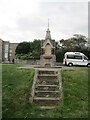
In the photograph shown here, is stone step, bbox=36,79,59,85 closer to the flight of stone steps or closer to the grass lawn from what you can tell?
the flight of stone steps

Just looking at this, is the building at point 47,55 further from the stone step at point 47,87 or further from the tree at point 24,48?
the tree at point 24,48

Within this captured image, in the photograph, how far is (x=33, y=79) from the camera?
12375 millimetres

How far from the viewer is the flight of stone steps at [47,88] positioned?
10352mm

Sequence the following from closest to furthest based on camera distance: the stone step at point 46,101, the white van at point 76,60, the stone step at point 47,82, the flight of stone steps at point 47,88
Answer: the stone step at point 46,101 < the flight of stone steps at point 47,88 < the stone step at point 47,82 < the white van at point 76,60

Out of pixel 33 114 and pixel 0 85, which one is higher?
pixel 0 85

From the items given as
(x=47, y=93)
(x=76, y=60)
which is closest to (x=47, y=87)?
(x=47, y=93)

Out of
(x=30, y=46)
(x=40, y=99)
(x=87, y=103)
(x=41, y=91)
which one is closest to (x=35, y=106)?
(x=40, y=99)

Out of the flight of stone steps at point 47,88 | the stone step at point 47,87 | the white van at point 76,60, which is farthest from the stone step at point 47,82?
the white van at point 76,60

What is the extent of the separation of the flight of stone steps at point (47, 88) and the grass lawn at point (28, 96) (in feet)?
1.03

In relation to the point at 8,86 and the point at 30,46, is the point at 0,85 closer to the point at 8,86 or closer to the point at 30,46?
the point at 8,86

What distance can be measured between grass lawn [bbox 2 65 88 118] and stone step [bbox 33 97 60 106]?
15.4 inches

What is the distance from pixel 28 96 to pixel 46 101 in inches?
38.8

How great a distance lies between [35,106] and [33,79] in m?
2.65

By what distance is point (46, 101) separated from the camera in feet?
34.0
